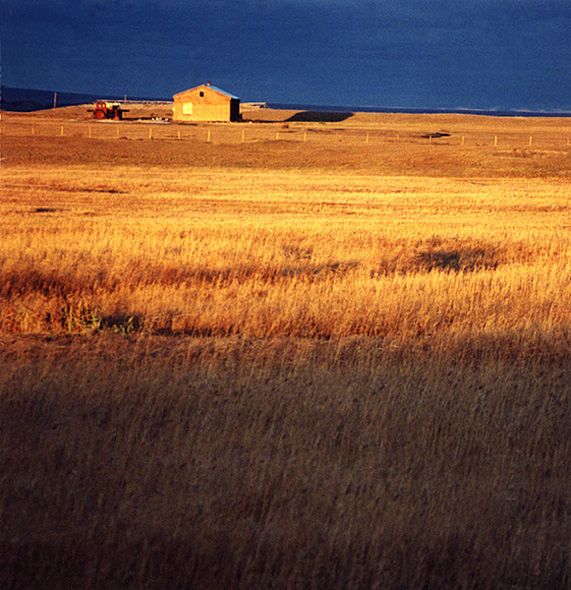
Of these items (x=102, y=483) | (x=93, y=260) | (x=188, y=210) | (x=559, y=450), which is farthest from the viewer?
(x=188, y=210)

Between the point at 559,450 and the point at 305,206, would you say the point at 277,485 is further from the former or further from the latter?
the point at 305,206

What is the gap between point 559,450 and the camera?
574 centimetres

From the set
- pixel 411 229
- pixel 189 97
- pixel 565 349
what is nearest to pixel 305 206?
pixel 411 229

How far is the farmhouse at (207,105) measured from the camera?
314ft

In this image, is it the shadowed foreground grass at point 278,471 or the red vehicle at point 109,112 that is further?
the red vehicle at point 109,112

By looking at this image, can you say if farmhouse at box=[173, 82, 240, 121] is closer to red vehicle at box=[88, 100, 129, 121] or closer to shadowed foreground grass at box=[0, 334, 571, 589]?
red vehicle at box=[88, 100, 129, 121]

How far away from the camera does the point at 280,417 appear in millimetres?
6215

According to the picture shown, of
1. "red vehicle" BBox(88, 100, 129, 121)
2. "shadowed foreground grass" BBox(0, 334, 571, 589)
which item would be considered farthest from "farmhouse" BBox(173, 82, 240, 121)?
"shadowed foreground grass" BBox(0, 334, 571, 589)

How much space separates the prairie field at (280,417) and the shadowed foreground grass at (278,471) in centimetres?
2

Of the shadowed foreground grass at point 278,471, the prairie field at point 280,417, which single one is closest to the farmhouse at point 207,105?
the prairie field at point 280,417

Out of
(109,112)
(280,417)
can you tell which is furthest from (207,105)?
(280,417)

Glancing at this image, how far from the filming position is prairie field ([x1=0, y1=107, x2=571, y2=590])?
4.37 metres

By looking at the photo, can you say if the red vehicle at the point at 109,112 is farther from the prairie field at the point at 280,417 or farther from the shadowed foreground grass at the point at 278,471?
the shadowed foreground grass at the point at 278,471

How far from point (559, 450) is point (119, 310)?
22.5 ft
